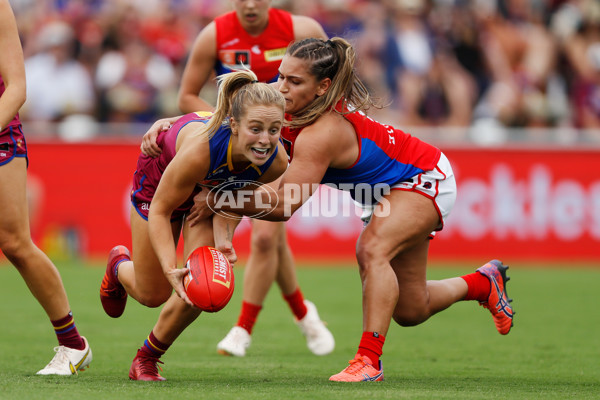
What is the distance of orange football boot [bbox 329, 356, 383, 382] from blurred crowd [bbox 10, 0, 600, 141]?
8.24 m

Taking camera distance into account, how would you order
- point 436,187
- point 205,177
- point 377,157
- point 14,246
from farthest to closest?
point 436,187 < point 377,157 < point 14,246 < point 205,177

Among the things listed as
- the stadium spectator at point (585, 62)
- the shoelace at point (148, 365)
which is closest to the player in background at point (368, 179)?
the shoelace at point (148, 365)

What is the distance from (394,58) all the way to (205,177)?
9.22 meters

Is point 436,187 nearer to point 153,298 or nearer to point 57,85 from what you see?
point 153,298

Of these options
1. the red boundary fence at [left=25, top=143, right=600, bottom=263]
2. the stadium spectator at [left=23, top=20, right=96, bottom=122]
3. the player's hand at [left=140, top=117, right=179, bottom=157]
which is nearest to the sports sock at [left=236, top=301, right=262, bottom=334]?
the player's hand at [left=140, top=117, right=179, bottom=157]

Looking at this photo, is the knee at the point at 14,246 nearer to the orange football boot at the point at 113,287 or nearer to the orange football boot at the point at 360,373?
the orange football boot at the point at 113,287

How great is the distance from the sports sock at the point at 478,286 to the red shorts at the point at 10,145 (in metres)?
2.93

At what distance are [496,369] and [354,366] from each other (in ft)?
3.89

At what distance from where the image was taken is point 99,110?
43.7ft

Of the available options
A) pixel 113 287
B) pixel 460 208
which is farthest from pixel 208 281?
pixel 460 208

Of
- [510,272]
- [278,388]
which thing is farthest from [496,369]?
[510,272]

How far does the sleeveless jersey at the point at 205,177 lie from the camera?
192 inches

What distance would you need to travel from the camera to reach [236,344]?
21.8 feet

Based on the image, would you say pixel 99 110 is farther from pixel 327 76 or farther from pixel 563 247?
pixel 327 76
